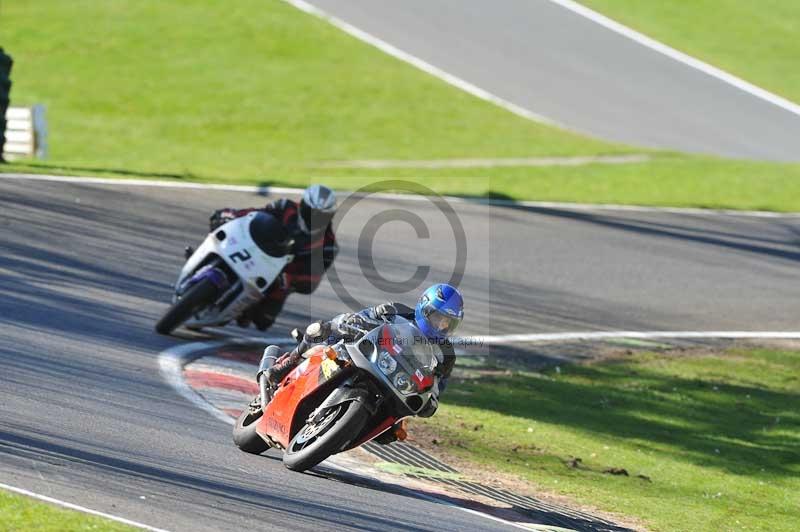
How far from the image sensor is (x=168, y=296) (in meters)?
14.4

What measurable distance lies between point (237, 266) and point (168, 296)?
2066 millimetres

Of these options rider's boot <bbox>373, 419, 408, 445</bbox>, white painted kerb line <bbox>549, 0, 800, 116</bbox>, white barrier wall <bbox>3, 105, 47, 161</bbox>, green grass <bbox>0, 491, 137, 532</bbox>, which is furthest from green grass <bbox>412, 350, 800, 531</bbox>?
white painted kerb line <bbox>549, 0, 800, 116</bbox>

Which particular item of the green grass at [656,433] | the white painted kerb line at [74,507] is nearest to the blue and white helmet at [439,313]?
the green grass at [656,433]

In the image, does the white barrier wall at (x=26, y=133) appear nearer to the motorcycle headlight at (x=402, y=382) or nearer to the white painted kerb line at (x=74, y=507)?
the motorcycle headlight at (x=402, y=382)

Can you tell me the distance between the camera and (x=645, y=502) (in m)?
10.0

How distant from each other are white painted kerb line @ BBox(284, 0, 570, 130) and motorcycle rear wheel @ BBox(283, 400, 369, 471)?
24672 mm

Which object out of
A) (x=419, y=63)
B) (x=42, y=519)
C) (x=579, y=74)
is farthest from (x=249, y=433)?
(x=579, y=74)

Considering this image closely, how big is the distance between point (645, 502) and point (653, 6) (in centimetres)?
3461

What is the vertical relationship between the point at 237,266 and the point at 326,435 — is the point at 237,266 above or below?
above

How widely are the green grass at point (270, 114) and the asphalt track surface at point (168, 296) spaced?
3098 millimetres

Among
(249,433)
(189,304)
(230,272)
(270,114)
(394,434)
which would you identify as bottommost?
(249,433)

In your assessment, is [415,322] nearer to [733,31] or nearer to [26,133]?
[26,133]

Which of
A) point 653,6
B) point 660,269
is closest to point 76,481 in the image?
point 660,269

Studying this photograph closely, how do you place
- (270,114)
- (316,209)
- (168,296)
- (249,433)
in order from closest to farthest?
1. (249,433)
2. (316,209)
3. (168,296)
4. (270,114)
